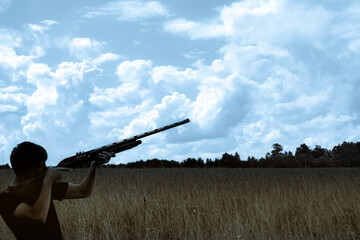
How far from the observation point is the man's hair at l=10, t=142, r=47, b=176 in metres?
2.65

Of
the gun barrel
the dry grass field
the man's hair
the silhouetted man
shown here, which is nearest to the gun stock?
the gun barrel

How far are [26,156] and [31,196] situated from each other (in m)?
0.32

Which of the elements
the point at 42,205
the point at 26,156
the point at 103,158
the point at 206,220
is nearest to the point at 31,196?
the point at 42,205

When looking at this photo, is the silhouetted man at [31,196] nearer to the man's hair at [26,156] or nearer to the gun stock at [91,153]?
the man's hair at [26,156]

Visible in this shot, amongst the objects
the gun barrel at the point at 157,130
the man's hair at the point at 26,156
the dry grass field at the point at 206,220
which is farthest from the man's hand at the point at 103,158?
the dry grass field at the point at 206,220

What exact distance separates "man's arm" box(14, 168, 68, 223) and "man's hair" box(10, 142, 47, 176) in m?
0.12

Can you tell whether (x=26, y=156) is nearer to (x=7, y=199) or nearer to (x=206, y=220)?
(x=7, y=199)

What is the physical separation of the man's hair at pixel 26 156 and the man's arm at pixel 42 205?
118 mm

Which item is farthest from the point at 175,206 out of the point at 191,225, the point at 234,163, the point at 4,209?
the point at 234,163

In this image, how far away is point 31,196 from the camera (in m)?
2.76

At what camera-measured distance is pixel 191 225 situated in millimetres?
7605

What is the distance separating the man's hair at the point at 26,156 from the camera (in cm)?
265

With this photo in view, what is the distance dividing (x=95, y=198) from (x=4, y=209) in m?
A: 7.26

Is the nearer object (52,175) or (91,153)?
(52,175)
